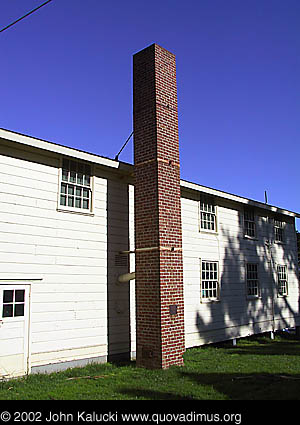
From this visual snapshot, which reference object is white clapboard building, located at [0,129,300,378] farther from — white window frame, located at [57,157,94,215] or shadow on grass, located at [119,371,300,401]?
shadow on grass, located at [119,371,300,401]

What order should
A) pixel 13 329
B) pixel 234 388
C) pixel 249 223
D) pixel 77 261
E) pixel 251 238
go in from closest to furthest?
1. pixel 234 388
2. pixel 13 329
3. pixel 77 261
4. pixel 251 238
5. pixel 249 223

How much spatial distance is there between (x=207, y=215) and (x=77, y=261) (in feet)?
20.2

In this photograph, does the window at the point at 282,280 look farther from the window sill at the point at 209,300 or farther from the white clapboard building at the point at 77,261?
the window sill at the point at 209,300

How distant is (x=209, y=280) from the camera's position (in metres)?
14.3

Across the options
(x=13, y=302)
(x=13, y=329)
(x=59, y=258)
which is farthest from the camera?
(x=59, y=258)

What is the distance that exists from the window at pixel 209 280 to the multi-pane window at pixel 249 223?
9.25ft

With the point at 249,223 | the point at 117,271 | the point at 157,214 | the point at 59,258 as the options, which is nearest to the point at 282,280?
the point at 249,223

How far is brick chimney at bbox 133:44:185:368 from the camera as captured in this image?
32.8 ft

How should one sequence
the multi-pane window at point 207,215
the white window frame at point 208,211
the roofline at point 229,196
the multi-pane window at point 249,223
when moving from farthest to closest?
the multi-pane window at point 249,223
the multi-pane window at point 207,215
the white window frame at point 208,211
the roofline at point 229,196

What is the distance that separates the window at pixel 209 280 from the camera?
46.2ft

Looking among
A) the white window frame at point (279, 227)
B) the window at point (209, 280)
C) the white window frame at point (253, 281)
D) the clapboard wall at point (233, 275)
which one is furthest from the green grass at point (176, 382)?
the white window frame at point (279, 227)

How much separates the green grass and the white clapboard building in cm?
76

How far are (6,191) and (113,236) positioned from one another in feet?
10.7

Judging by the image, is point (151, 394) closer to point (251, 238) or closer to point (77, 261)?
point (77, 261)
